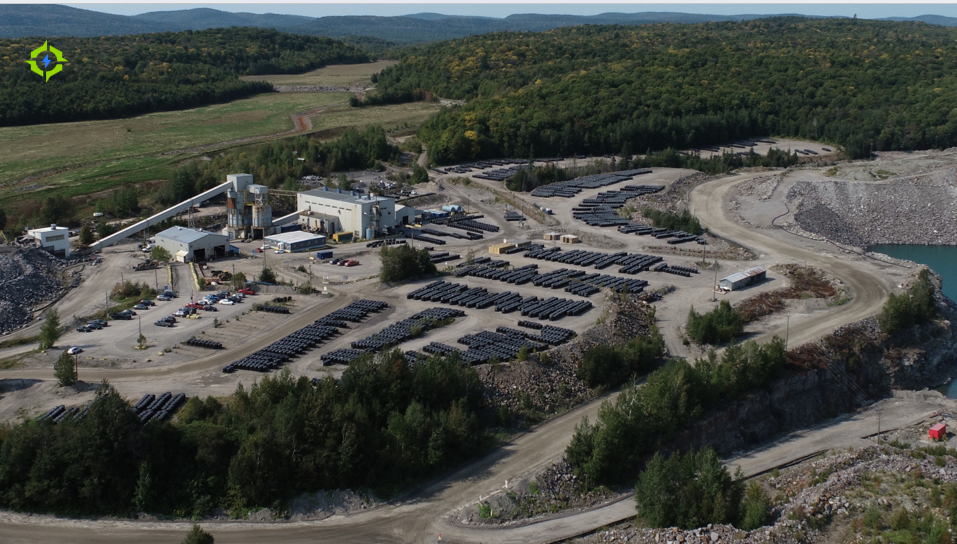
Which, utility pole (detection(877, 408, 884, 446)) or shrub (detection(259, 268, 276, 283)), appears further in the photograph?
shrub (detection(259, 268, 276, 283))

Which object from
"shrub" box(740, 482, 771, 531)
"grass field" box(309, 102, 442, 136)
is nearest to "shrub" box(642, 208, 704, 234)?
"shrub" box(740, 482, 771, 531)

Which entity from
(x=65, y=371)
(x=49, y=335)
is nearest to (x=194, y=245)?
(x=49, y=335)

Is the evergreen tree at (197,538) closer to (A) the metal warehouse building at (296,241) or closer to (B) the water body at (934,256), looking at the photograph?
(A) the metal warehouse building at (296,241)

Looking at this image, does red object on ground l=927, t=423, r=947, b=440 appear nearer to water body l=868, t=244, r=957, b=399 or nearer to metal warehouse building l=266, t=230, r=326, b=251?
water body l=868, t=244, r=957, b=399

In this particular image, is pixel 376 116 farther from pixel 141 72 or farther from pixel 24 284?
pixel 24 284

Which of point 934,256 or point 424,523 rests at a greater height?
point 424,523

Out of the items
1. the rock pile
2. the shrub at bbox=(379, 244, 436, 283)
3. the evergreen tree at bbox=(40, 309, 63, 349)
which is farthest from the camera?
the shrub at bbox=(379, 244, 436, 283)
